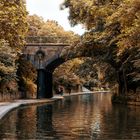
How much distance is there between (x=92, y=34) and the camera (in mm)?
48094

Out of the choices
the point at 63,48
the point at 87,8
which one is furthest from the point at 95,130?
the point at 63,48

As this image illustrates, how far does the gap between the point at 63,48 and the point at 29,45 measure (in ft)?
14.4

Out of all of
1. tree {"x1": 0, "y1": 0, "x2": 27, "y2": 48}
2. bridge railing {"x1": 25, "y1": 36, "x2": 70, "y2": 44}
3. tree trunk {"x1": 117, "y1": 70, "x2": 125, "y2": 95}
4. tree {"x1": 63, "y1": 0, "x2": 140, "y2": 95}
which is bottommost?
tree trunk {"x1": 117, "y1": 70, "x2": 125, "y2": 95}

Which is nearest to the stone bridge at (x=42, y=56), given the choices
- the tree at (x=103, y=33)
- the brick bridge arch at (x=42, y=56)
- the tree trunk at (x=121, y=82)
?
the brick bridge arch at (x=42, y=56)

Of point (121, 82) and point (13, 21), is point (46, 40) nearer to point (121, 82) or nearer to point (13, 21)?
point (121, 82)

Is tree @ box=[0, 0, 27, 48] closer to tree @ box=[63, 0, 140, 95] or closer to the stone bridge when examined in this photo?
tree @ box=[63, 0, 140, 95]

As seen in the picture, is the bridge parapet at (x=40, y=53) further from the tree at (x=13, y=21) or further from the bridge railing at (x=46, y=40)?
the tree at (x=13, y=21)

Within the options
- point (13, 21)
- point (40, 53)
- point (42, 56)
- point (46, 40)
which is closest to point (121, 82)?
point (42, 56)

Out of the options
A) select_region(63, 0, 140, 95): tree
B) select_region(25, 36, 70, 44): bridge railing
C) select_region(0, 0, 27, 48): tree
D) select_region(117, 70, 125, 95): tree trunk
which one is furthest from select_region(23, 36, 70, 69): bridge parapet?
select_region(0, 0, 27, 48): tree

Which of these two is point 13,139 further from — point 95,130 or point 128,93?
point 128,93

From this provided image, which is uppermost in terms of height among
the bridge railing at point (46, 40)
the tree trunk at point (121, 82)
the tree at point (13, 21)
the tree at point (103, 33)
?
the bridge railing at point (46, 40)

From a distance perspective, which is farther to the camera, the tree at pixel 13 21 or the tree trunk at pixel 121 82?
the tree trunk at pixel 121 82

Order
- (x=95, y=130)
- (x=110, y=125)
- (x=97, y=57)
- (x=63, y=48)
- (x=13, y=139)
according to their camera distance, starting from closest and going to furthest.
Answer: (x=13, y=139)
(x=95, y=130)
(x=110, y=125)
(x=97, y=57)
(x=63, y=48)

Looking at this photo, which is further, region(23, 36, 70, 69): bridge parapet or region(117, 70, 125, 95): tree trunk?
region(23, 36, 70, 69): bridge parapet
